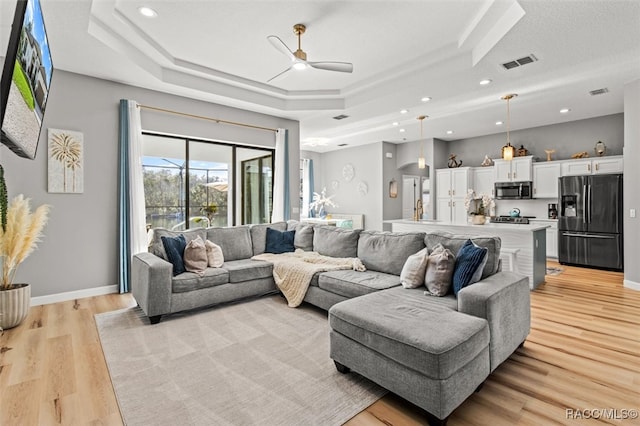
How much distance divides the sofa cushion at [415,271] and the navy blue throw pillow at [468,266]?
12.1 inches

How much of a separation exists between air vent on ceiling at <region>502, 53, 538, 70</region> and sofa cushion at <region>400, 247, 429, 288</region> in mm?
2531

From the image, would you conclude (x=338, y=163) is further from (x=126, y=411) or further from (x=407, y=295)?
(x=126, y=411)

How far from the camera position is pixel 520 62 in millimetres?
3725

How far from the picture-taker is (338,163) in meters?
9.59

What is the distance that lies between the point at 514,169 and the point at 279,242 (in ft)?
18.0

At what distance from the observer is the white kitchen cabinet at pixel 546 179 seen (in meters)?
6.46

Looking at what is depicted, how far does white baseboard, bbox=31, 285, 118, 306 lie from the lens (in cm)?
386

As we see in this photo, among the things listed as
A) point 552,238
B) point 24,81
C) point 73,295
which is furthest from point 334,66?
point 552,238

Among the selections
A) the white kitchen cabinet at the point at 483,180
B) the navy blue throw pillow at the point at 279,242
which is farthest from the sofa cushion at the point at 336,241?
the white kitchen cabinet at the point at 483,180

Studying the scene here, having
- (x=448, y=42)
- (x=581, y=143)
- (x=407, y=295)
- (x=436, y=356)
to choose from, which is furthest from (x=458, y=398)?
(x=581, y=143)

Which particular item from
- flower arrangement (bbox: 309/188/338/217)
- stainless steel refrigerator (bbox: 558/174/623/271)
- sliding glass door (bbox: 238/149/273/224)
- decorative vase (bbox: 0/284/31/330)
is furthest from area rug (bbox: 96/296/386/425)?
flower arrangement (bbox: 309/188/338/217)

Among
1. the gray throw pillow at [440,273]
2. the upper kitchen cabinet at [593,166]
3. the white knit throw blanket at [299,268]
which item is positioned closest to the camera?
the gray throw pillow at [440,273]

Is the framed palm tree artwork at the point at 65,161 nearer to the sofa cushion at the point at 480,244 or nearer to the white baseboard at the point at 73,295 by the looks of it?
the white baseboard at the point at 73,295

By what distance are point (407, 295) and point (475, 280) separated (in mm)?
542
